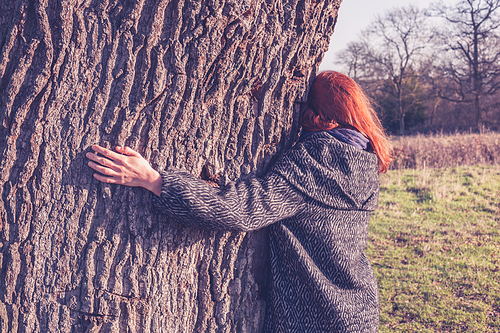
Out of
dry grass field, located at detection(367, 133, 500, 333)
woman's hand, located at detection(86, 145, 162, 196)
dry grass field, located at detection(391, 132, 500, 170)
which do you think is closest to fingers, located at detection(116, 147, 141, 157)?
woman's hand, located at detection(86, 145, 162, 196)

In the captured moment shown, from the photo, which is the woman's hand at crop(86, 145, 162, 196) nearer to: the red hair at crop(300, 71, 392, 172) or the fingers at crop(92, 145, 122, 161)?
the fingers at crop(92, 145, 122, 161)

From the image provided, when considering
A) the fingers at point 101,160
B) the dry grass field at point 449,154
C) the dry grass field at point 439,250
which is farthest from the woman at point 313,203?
the dry grass field at point 449,154

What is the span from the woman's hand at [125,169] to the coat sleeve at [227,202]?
55mm

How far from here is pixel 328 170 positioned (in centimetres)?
189

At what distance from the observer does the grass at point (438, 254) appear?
13.1ft

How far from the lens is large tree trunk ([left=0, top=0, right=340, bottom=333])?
5.48ft

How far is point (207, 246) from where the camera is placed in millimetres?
1976

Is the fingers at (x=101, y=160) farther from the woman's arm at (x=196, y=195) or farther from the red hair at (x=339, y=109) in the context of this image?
the red hair at (x=339, y=109)

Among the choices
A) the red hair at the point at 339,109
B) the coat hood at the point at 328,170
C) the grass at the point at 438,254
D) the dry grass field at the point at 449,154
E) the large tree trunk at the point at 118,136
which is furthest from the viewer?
the dry grass field at the point at 449,154

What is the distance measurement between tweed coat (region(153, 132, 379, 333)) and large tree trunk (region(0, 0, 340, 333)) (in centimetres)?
→ 21

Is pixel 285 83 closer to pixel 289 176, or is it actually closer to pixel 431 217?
pixel 289 176

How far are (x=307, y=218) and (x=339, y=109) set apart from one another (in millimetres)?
601

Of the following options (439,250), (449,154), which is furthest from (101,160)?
(449,154)

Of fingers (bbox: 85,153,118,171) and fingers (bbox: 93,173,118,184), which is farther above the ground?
fingers (bbox: 85,153,118,171)
